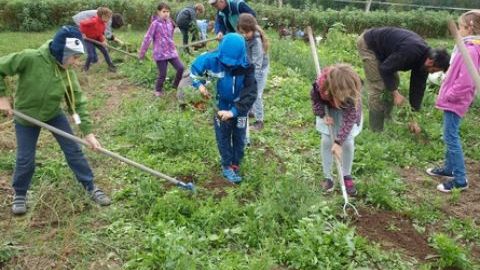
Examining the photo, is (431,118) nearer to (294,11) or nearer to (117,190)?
(117,190)

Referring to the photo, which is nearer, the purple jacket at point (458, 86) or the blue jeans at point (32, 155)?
the blue jeans at point (32, 155)

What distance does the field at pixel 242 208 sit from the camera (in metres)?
3.50

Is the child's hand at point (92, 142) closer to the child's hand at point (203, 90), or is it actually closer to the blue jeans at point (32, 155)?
the blue jeans at point (32, 155)

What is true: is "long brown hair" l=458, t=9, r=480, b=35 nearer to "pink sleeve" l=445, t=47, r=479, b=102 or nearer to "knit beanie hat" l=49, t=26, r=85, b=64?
"pink sleeve" l=445, t=47, r=479, b=102

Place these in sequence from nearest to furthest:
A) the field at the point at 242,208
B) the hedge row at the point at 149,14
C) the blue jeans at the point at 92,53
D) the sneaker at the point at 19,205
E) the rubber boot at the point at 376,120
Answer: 1. the field at the point at 242,208
2. the sneaker at the point at 19,205
3. the rubber boot at the point at 376,120
4. the blue jeans at the point at 92,53
5. the hedge row at the point at 149,14

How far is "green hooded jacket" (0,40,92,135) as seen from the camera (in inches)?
140

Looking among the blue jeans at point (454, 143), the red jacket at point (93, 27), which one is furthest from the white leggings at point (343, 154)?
the red jacket at point (93, 27)

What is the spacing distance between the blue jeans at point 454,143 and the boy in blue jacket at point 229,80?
1.94 meters

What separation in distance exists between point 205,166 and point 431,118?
359 cm

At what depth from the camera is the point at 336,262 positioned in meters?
3.44

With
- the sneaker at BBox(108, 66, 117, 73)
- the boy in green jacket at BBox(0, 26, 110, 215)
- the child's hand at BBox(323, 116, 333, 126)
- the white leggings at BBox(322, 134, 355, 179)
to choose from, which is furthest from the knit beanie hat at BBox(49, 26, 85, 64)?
the sneaker at BBox(108, 66, 117, 73)

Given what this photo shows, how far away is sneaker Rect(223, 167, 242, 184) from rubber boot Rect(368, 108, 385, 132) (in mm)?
2241

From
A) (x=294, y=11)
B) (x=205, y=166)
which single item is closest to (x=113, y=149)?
(x=205, y=166)

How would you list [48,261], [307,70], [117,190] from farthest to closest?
1. [307,70]
2. [117,190]
3. [48,261]
